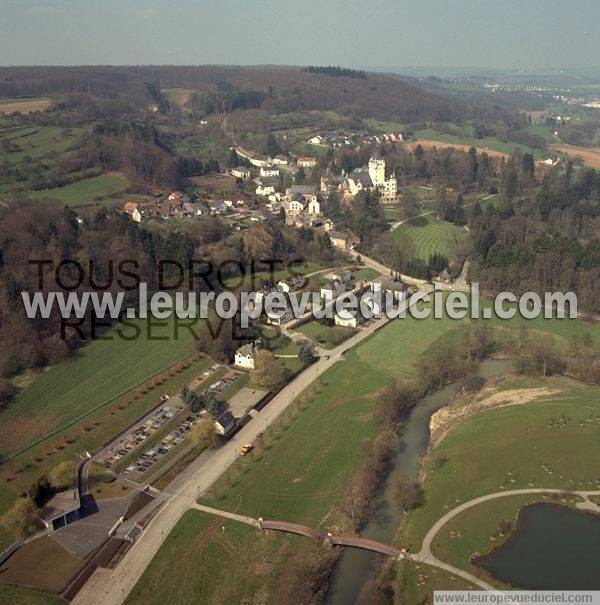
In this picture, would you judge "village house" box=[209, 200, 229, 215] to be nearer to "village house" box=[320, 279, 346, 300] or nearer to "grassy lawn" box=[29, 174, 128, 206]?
"grassy lawn" box=[29, 174, 128, 206]

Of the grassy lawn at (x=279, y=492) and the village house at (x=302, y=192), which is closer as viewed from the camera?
the grassy lawn at (x=279, y=492)

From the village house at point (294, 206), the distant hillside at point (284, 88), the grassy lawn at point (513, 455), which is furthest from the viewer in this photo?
the distant hillside at point (284, 88)

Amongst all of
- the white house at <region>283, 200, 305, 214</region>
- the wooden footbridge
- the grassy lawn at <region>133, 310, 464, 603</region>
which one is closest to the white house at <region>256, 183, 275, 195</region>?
the white house at <region>283, 200, 305, 214</region>

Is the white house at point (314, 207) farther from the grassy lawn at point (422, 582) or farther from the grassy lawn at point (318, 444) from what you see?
the grassy lawn at point (422, 582)

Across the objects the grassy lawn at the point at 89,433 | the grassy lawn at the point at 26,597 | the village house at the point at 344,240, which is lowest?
the grassy lawn at the point at 26,597

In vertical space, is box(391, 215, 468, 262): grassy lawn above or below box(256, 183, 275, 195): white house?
below

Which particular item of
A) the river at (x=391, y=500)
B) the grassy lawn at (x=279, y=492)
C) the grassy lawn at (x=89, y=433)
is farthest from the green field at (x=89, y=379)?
the river at (x=391, y=500)

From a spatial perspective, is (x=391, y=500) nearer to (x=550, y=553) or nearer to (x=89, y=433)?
(x=550, y=553)

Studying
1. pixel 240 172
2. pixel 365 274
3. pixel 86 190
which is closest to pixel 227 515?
pixel 365 274
